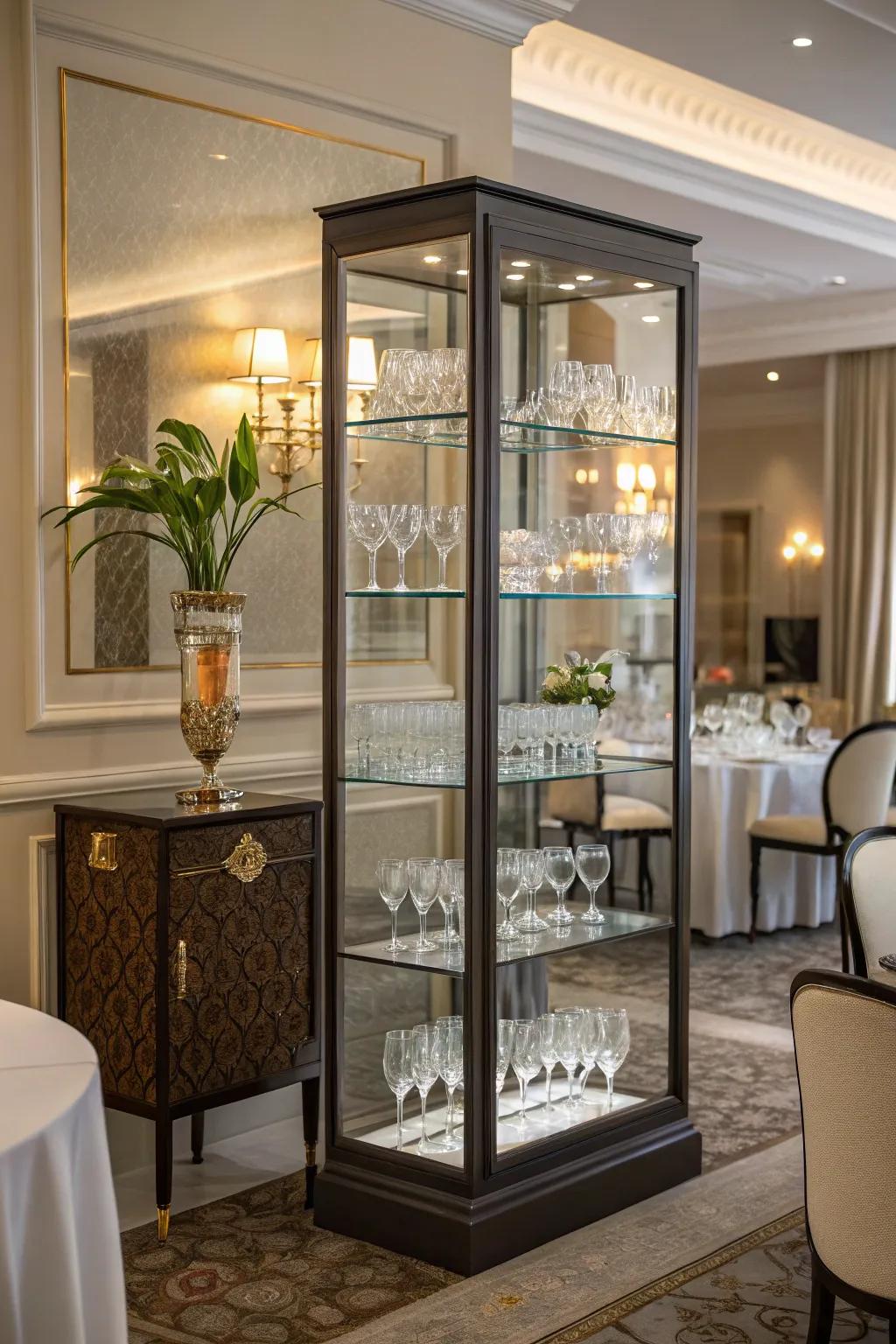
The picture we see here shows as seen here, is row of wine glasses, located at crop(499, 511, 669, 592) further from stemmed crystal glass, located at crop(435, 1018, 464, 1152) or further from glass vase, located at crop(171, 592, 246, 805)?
stemmed crystal glass, located at crop(435, 1018, 464, 1152)

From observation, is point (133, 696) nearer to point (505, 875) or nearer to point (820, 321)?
point (505, 875)

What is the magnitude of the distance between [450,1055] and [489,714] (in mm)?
794

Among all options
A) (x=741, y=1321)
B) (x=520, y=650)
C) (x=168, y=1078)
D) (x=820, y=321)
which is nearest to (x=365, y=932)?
(x=168, y=1078)

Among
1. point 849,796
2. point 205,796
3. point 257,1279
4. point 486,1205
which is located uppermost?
point 205,796

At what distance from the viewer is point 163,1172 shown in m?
3.29

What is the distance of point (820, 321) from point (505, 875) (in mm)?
7229

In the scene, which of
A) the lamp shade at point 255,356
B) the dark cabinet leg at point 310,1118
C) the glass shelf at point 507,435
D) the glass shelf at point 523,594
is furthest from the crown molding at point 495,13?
the dark cabinet leg at point 310,1118

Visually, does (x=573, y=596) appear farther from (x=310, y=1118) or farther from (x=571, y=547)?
(x=310, y=1118)

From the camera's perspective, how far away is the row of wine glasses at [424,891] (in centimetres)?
344

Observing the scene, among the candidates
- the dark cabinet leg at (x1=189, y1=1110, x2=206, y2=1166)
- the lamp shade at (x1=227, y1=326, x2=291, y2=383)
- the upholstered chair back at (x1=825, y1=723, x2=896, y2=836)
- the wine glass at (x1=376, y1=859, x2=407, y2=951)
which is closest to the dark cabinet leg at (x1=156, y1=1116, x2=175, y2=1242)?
the dark cabinet leg at (x1=189, y1=1110, x2=206, y2=1166)

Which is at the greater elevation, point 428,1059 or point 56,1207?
point 56,1207

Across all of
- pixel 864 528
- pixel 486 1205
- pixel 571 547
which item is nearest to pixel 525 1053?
pixel 486 1205

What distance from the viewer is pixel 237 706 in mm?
3561

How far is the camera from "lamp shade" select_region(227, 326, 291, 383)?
391 centimetres
